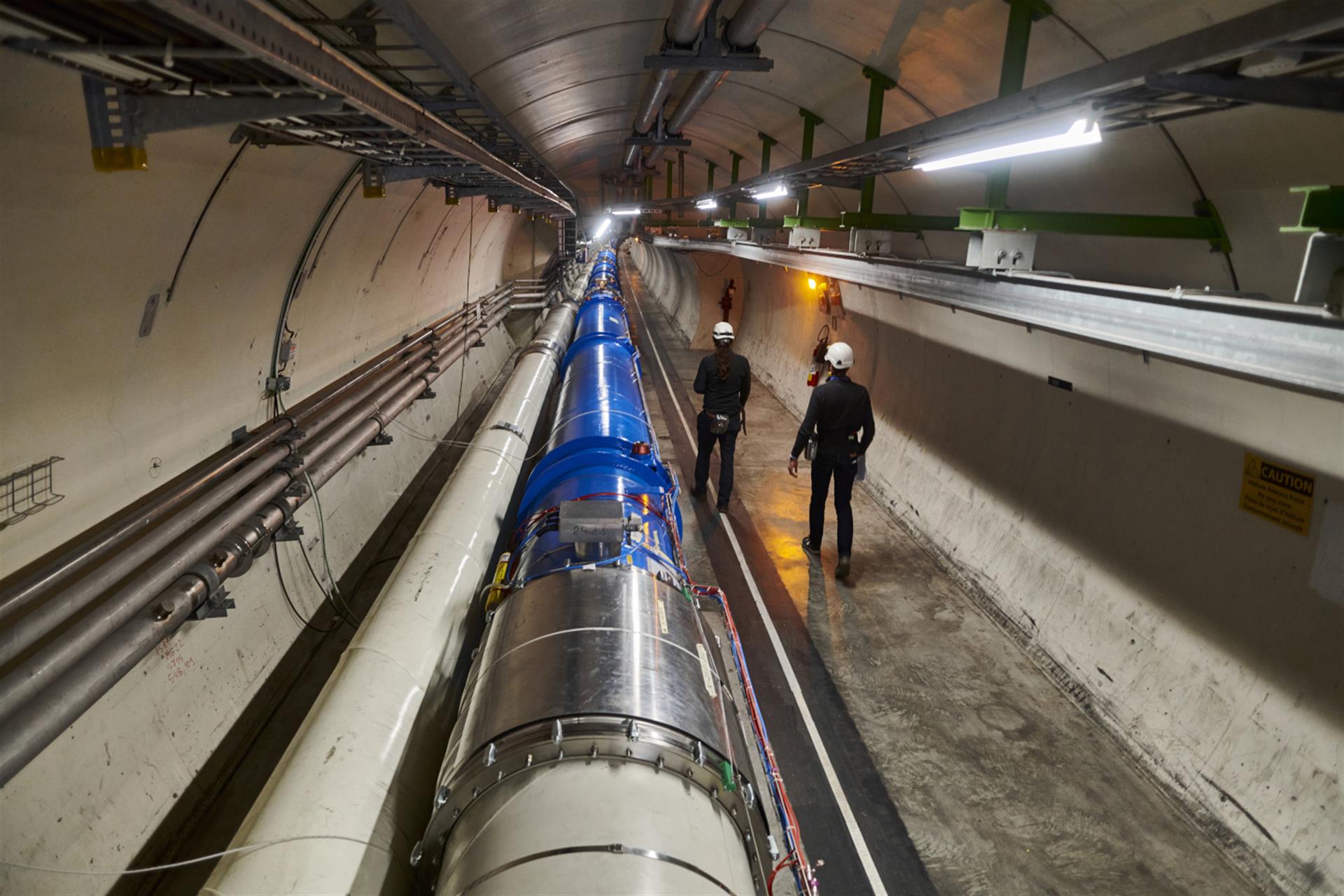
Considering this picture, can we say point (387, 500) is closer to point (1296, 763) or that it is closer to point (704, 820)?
point (704, 820)

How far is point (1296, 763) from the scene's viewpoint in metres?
3.54

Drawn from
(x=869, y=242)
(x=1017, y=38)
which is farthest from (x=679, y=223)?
(x=1017, y=38)

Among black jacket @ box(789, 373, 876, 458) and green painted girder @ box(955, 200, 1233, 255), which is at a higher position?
green painted girder @ box(955, 200, 1233, 255)

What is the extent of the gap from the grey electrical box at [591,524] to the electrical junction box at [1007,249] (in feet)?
7.94

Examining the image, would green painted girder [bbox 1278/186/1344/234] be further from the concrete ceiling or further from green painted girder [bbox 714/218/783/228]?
green painted girder [bbox 714/218/783/228]

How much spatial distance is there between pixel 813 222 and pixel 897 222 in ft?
5.26

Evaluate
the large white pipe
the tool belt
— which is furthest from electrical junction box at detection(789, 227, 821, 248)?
the large white pipe

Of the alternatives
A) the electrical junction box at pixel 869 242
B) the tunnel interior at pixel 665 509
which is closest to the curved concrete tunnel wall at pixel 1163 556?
the tunnel interior at pixel 665 509

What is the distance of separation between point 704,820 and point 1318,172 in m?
3.45

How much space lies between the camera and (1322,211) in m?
2.07

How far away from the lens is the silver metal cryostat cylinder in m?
1.94

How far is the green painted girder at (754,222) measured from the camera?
9430 millimetres

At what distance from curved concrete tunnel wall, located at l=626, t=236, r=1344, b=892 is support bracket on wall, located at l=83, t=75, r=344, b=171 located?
4163 millimetres

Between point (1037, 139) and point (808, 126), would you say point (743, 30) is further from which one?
point (808, 126)
